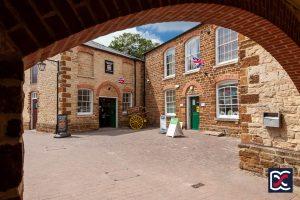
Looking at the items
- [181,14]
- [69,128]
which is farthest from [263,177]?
[69,128]

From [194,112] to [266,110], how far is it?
→ 10.0 m

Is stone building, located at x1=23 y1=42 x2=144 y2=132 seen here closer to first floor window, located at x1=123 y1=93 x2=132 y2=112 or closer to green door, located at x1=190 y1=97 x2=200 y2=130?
first floor window, located at x1=123 y1=93 x2=132 y2=112

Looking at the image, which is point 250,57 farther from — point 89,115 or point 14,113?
A: point 89,115

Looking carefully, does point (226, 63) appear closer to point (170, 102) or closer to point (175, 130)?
point (175, 130)

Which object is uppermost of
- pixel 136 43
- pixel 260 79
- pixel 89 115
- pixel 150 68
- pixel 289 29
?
pixel 136 43

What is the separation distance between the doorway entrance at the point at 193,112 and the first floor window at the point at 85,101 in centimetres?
644

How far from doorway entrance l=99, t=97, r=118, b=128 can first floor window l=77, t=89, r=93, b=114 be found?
5.54 feet

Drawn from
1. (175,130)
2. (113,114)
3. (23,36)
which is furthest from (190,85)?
(23,36)

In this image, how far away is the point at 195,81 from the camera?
15570mm

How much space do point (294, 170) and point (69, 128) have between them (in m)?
13.0

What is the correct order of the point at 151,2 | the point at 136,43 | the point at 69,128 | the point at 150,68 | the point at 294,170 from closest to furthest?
the point at 151,2, the point at 294,170, the point at 69,128, the point at 150,68, the point at 136,43

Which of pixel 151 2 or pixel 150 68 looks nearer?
pixel 151 2

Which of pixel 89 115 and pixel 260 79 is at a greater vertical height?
pixel 260 79

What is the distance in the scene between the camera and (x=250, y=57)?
6465mm
